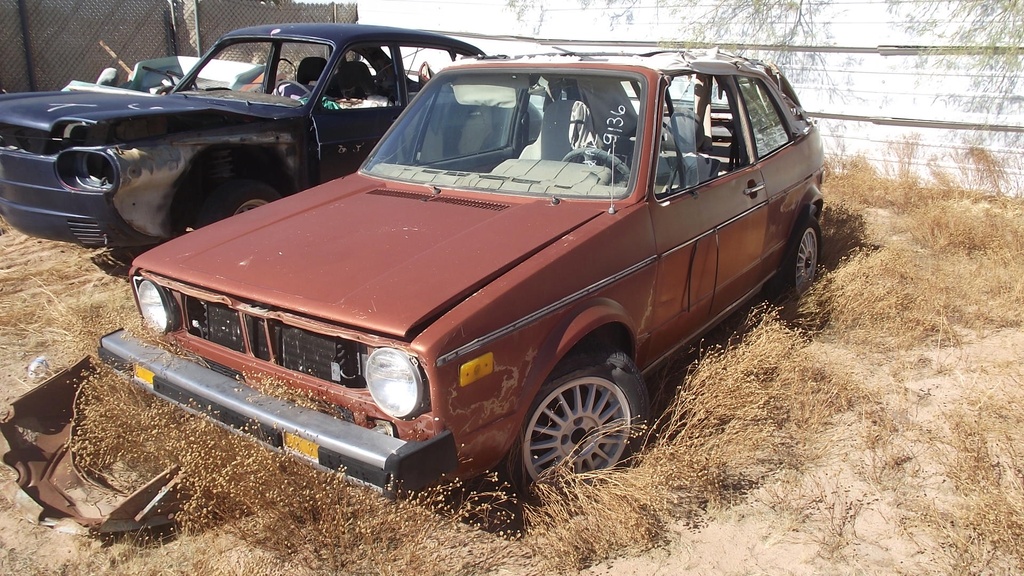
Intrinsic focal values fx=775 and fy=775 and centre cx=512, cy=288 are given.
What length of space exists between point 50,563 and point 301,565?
3.08 feet

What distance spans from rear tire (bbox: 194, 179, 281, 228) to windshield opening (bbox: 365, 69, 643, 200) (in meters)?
1.51

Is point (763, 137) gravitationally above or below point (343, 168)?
above

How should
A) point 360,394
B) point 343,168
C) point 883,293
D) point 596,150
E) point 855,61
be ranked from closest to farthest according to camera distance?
point 360,394 < point 596,150 < point 883,293 < point 343,168 < point 855,61

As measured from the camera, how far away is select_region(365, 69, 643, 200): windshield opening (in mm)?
3596

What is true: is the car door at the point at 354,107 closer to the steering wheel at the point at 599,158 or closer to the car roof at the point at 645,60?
the car roof at the point at 645,60

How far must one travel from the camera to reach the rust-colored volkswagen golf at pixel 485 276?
2.58 metres

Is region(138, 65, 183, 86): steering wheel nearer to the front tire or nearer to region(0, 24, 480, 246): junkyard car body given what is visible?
region(0, 24, 480, 246): junkyard car body

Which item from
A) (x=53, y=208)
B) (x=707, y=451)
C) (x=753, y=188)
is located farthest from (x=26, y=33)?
(x=707, y=451)

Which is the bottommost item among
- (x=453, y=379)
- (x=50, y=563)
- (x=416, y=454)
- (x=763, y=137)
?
(x=50, y=563)

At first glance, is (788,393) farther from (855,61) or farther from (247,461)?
(855,61)

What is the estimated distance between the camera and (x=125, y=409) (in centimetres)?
328

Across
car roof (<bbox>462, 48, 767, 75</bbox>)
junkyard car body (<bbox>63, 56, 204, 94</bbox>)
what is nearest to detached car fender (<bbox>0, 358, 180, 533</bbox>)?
car roof (<bbox>462, 48, 767, 75</bbox>)

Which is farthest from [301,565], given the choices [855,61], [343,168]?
[855,61]

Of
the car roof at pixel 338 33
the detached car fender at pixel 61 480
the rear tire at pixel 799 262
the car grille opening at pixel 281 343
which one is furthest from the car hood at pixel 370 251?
the car roof at pixel 338 33
